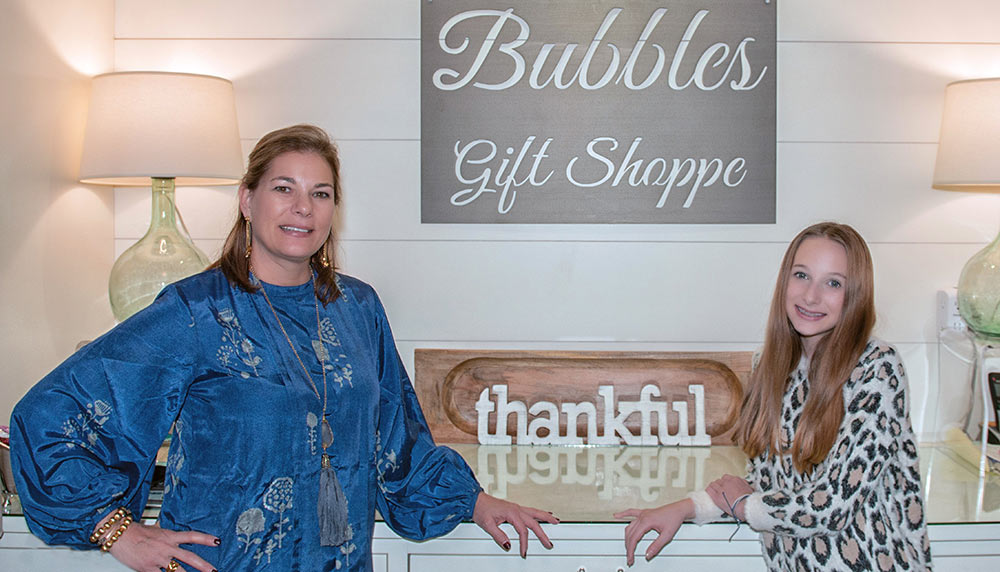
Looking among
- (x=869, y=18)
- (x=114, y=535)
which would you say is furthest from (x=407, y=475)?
(x=869, y=18)

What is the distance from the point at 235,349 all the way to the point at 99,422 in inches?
7.9

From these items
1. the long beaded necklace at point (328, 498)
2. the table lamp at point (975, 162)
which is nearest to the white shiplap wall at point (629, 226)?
the table lamp at point (975, 162)

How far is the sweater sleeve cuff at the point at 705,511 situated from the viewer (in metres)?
1.46

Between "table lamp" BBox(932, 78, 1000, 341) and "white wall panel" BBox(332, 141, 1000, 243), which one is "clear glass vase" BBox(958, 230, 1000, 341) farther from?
"white wall panel" BBox(332, 141, 1000, 243)

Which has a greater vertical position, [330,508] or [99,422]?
[99,422]

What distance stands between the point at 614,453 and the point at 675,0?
3.35ft

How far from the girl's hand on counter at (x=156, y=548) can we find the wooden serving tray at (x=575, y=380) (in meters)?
0.87

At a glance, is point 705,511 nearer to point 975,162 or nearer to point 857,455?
point 857,455

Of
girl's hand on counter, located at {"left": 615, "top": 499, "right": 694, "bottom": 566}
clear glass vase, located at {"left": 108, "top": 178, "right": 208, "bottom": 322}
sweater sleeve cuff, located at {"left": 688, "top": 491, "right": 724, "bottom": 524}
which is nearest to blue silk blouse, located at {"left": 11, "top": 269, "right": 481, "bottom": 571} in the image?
girl's hand on counter, located at {"left": 615, "top": 499, "right": 694, "bottom": 566}

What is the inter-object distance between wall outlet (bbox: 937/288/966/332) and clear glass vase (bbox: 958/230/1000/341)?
2.8 inches

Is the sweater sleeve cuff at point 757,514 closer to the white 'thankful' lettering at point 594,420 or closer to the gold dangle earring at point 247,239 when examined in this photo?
the white 'thankful' lettering at point 594,420

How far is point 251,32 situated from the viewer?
206cm

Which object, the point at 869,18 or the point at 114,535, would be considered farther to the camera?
the point at 869,18

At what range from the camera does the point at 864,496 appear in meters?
1.29
